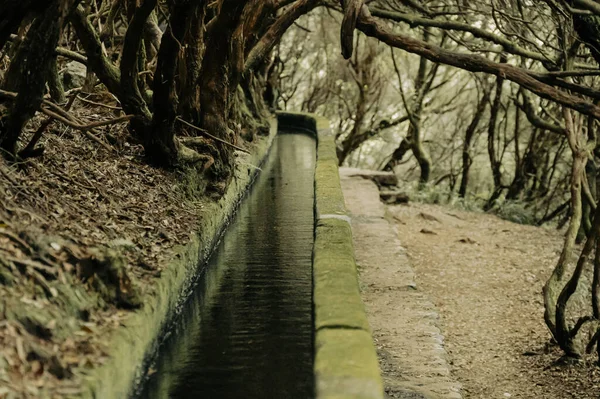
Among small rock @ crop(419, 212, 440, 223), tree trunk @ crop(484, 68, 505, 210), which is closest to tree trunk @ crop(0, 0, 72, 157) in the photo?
small rock @ crop(419, 212, 440, 223)

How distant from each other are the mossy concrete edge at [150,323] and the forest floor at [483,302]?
190 centimetres

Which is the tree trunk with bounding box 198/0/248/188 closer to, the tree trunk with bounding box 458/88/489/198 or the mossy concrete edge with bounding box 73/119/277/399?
the mossy concrete edge with bounding box 73/119/277/399

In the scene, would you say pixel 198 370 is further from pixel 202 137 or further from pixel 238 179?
pixel 238 179

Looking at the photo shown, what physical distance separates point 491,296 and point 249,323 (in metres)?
4.80

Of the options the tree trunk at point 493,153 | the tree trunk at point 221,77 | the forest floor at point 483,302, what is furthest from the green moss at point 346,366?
the tree trunk at point 493,153

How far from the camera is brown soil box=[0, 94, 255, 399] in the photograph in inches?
155

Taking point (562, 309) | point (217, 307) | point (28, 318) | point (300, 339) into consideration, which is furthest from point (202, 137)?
point (28, 318)

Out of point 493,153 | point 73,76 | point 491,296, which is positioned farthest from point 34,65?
point 493,153

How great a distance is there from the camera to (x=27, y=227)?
479 centimetres

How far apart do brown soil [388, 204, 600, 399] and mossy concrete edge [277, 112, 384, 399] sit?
69.2 inches

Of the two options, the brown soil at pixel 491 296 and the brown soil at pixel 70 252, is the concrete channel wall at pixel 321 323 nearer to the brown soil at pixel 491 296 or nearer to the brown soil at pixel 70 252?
the brown soil at pixel 70 252

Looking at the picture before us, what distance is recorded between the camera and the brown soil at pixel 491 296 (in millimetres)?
7133

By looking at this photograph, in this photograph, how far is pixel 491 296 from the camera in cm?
988

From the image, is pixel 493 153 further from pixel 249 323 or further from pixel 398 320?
pixel 249 323
